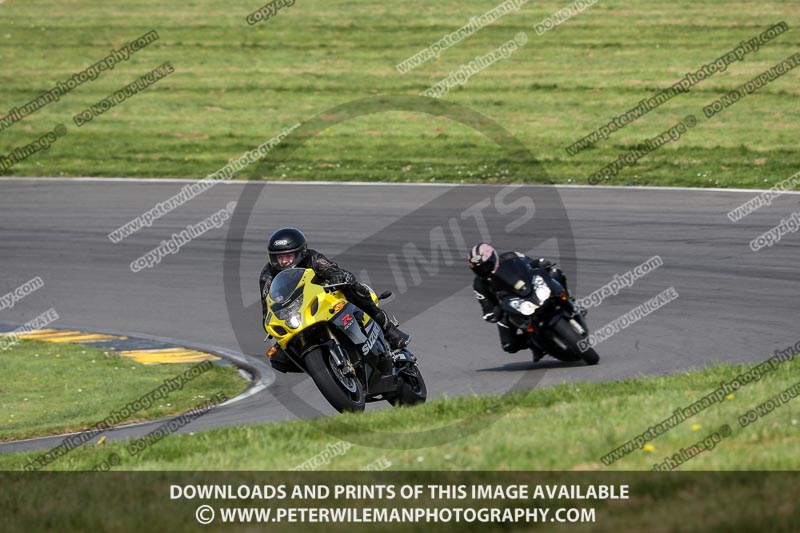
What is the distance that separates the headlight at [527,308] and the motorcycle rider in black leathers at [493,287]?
1.03ft

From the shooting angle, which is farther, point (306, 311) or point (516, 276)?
point (516, 276)

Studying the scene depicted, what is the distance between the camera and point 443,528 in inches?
231

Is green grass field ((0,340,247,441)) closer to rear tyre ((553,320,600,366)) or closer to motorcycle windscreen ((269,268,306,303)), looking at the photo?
motorcycle windscreen ((269,268,306,303))

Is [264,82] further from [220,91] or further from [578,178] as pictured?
[578,178]

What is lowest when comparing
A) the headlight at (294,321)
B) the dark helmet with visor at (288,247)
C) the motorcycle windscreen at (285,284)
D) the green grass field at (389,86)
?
the green grass field at (389,86)

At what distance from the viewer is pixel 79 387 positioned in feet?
45.7

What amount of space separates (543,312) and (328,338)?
352 cm

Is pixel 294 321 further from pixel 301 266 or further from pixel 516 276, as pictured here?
pixel 516 276

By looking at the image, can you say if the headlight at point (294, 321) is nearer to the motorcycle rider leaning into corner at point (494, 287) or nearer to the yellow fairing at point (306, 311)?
the yellow fairing at point (306, 311)

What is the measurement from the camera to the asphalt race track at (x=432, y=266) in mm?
13453

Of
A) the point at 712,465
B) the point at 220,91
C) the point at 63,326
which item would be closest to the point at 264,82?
the point at 220,91

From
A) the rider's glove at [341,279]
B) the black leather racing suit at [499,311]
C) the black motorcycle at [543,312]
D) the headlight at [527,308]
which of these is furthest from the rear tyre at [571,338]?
the rider's glove at [341,279]

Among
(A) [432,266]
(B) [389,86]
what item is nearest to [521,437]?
(A) [432,266]

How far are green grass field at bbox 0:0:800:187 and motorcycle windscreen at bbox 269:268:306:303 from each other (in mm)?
17101
